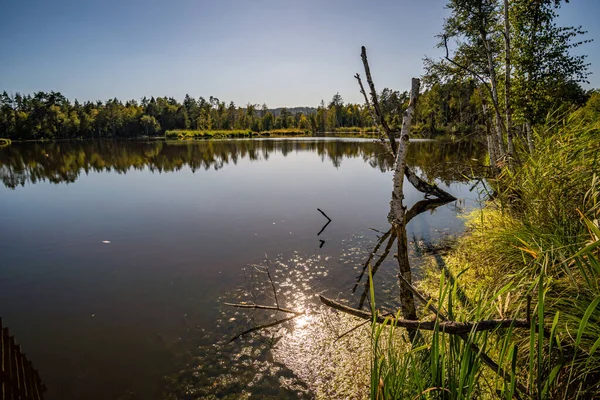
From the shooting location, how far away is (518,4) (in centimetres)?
1614

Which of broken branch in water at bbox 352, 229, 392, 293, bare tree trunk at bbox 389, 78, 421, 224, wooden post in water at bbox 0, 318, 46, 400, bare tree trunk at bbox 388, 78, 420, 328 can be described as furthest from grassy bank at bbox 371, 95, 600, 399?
wooden post in water at bbox 0, 318, 46, 400

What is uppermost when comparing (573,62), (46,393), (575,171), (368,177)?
(573,62)

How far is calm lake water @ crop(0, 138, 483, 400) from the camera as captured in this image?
197 inches

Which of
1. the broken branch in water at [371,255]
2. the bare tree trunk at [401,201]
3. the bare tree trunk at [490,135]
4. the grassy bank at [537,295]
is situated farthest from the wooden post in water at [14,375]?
the bare tree trunk at [490,135]

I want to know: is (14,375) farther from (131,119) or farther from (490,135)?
(131,119)

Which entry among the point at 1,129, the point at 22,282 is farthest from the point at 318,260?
the point at 1,129

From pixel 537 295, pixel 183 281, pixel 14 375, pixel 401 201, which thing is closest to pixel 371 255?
pixel 401 201

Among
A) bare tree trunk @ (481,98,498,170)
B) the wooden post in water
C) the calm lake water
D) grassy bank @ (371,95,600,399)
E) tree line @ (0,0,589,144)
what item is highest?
tree line @ (0,0,589,144)

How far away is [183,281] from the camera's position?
8.09 meters

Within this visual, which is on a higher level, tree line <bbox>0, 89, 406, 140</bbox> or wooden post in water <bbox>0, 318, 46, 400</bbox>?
tree line <bbox>0, 89, 406, 140</bbox>

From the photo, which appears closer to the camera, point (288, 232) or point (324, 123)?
point (288, 232)

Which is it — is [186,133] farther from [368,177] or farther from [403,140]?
[403,140]

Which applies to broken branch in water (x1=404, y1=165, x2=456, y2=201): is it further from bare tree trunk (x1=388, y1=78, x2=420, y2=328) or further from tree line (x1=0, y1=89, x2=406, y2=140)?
tree line (x1=0, y1=89, x2=406, y2=140)

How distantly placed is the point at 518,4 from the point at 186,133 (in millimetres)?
105045
